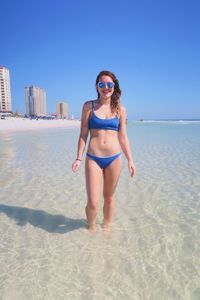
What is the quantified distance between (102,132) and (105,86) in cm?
58

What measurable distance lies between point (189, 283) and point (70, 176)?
4500 millimetres

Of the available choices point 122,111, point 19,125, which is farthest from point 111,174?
point 19,125

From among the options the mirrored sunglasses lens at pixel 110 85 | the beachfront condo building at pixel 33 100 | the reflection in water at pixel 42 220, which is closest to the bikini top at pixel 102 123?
the mirrored sunglasses lens at pixel 110 85

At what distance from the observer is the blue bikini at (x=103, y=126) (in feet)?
9.26

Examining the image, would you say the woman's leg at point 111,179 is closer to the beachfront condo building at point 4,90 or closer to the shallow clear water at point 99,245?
the shallow clear water at point 99,245

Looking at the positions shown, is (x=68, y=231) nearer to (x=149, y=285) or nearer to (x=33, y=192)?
(x=149, y=285)

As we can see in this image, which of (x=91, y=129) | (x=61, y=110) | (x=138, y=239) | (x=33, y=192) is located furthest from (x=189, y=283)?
(x=61, y=110)

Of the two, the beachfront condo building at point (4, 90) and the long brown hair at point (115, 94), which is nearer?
the long brown hair at point (115, 94)

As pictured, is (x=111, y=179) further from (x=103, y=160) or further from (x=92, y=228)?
(x=92, y=228)

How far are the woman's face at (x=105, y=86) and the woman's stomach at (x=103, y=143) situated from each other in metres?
0.47

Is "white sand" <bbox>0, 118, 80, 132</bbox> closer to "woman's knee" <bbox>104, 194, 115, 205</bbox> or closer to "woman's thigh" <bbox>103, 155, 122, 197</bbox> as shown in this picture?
"woman's knee" <bbox>104, 194, 115, 205</bbox>

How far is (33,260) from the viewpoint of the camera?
2.70 m

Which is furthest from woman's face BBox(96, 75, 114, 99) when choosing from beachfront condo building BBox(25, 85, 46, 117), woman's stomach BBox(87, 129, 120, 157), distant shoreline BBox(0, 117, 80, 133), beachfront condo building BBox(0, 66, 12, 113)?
beachfront condo building BBox(25, 85, 46, 117)

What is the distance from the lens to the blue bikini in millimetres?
2822
